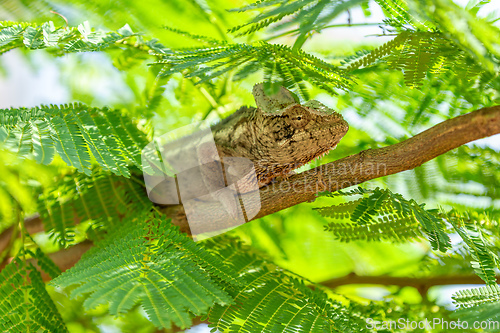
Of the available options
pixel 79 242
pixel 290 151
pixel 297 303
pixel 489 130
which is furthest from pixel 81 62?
pixel 489 130

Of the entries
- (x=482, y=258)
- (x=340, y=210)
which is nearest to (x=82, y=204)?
(x=340, y=210)

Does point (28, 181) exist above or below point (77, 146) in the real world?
below

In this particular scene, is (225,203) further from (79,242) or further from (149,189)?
(79,242)

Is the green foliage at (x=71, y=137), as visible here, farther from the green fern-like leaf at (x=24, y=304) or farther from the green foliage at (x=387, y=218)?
the green foliage at (x=387, y=218)

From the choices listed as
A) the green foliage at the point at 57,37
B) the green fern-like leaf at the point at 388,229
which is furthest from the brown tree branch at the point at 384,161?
the green foliage at the point at 57,37

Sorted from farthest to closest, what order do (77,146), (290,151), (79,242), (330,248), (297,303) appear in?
(330,248) → (79,242) → (290,151) → (297,303) → (77,146)

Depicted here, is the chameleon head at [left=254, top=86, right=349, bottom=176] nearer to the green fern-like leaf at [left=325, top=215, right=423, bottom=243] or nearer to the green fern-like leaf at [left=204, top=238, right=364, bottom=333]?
the green fern-like leaf at [left=325, top=215, right=423, bottom=243]

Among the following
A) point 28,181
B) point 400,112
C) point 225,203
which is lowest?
point 225,203

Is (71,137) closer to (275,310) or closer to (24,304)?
(24,304)
